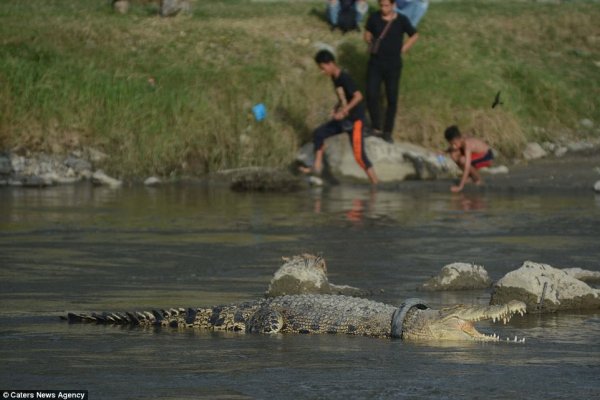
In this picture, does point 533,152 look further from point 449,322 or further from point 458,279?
point 449,322

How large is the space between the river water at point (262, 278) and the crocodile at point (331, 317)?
5.4 inches

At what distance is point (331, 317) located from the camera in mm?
11164

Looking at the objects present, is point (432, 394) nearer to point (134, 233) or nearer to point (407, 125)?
point (134, 233)

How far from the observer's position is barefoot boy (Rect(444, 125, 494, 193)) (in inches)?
935

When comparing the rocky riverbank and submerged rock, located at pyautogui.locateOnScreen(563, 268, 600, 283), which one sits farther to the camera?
the rocky riverbank

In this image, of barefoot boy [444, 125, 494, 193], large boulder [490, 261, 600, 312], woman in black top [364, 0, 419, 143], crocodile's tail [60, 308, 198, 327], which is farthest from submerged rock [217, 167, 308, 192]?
crocodile's tail [60, 308, 198, 327]

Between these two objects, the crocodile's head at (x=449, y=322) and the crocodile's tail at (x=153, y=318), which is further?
the crocodile's tail at (x=153, y=318)

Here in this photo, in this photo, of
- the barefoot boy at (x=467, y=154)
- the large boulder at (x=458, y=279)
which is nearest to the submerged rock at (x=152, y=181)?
the barefoot boy at (x=467, y=154)

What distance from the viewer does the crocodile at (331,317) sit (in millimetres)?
10898

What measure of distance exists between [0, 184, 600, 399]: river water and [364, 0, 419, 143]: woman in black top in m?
1.67

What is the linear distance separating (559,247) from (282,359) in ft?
23.3

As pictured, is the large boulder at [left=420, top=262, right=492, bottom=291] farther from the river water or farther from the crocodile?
the crocodile

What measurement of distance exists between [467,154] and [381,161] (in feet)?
6.54

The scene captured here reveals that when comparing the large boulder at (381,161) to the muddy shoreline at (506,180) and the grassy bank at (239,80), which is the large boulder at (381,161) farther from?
the grassy bank at (239,80)
